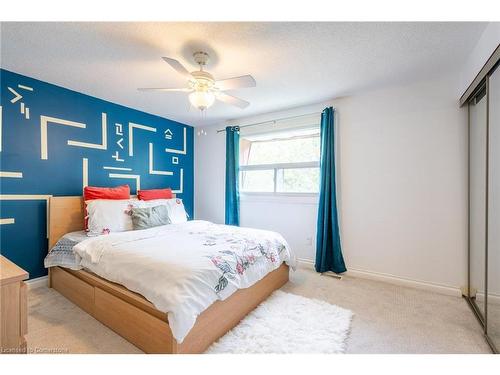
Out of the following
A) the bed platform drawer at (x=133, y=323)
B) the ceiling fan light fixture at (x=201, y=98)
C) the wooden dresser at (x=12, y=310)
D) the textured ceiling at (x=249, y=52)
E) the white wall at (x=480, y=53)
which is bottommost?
the bed platform drawer at (x=133, y=323)

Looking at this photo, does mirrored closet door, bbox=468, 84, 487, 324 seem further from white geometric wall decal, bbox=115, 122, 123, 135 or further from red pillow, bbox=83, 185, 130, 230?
white geometric wall decal, bbox=115, 122, 123, 135

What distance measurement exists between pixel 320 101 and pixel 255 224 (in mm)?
2089

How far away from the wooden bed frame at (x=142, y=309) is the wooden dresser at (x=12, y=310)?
510mm

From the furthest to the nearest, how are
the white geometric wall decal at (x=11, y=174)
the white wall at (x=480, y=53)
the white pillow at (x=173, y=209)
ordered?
the white pillow at (x=173, y=209) < the white geometric wall decal at (x=11, y=174) < the white wall at (x=480, y=53)

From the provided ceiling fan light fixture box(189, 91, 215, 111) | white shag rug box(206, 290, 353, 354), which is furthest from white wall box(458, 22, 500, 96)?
white shag rug box(206, 290, 353, 354)

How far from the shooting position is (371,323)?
1.85 m

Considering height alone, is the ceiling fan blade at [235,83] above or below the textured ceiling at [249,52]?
below

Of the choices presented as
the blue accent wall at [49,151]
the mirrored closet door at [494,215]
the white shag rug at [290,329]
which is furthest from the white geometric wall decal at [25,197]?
the mirrored closet door at [494,215]

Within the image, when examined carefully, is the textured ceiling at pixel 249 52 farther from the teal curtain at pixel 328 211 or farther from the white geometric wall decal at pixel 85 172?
the white geometric wall decal at pixel 85 172

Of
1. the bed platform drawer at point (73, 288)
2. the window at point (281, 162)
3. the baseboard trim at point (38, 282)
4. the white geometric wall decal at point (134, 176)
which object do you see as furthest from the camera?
the window at point (281, 162)

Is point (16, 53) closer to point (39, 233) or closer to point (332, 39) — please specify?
point (39, 233)

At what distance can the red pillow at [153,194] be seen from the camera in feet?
10.9

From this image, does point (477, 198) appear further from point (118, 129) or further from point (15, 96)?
point (15, 96)
